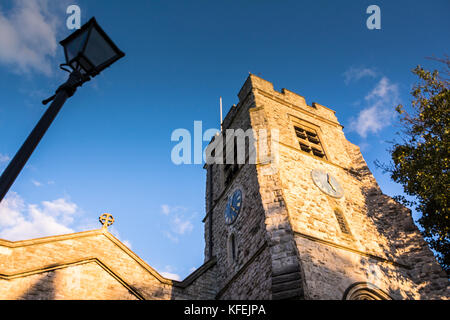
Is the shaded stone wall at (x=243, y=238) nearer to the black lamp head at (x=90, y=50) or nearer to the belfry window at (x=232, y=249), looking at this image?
the belfry window at (x=232, y=249)

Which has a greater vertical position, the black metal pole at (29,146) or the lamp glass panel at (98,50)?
the lamp glass panel at (98,50)

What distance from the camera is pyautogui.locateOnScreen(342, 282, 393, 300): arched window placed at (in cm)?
828

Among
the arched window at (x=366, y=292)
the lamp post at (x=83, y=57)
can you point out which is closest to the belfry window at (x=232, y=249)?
the arched window at (x=366, y=292)

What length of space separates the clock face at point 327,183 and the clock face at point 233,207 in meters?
2.80

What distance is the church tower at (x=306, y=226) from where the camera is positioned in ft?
27.0

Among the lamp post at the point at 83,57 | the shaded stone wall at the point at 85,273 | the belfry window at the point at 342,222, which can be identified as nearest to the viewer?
the lamp post at the point at 83,57

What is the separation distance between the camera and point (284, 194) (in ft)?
32.0

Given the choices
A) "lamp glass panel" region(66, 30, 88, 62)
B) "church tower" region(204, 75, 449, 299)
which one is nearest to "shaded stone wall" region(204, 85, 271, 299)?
"church tower" region(204, 75, 449, 299)

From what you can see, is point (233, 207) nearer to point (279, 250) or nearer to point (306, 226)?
point (306, 226)

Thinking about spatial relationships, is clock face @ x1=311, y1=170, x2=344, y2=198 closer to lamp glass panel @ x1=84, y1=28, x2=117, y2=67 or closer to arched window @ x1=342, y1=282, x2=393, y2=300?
arched window @ x1=342, y1=282, x2=393, y2=300

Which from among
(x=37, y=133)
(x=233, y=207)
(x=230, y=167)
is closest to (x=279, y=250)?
(x=233, y=207)

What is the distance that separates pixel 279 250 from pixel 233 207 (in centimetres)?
417

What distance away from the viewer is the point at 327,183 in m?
11.6
